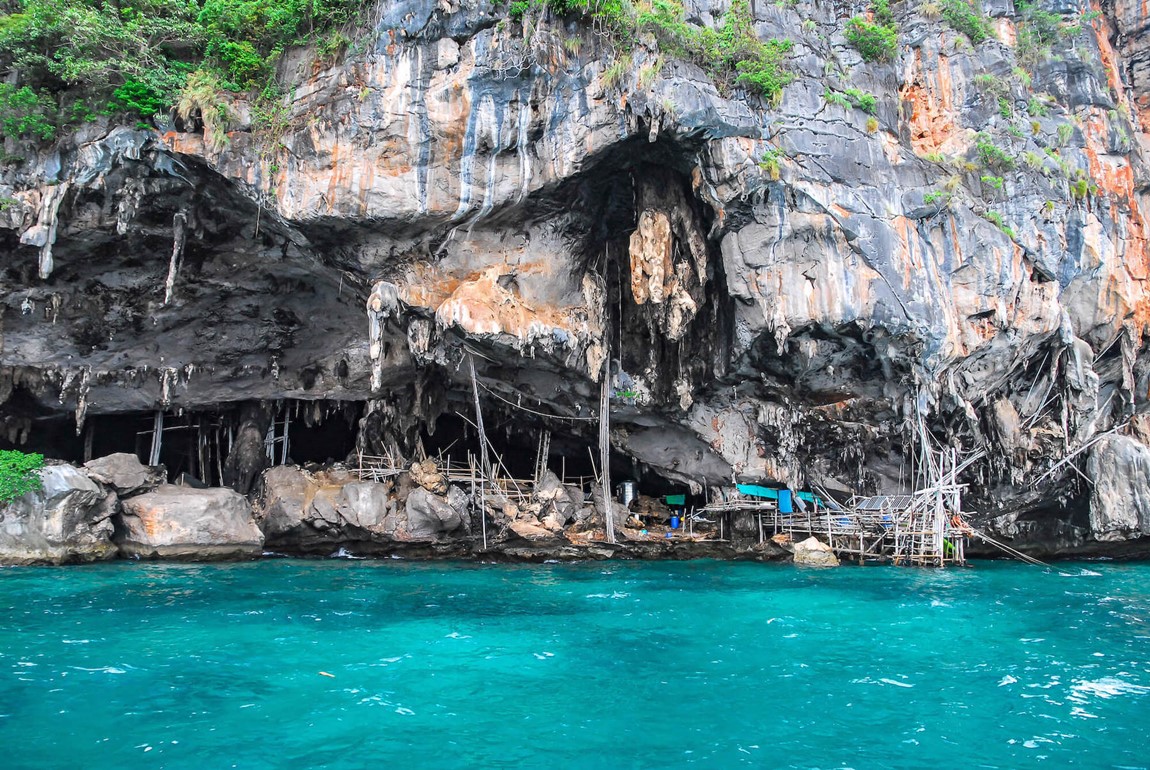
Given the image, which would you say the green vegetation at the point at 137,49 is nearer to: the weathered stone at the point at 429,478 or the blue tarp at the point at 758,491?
the weathered stone at the point at 429,478

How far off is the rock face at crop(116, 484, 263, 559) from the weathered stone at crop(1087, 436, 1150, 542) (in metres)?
19.8

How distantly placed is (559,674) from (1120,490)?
52.2 feet

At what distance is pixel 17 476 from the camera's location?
15.8 metres

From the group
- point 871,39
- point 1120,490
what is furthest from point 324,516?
point 1120,490

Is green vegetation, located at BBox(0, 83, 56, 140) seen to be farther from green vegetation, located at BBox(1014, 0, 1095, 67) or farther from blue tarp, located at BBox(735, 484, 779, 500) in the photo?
green vegetation, located at BBox(1014, 0, 1095, 67)

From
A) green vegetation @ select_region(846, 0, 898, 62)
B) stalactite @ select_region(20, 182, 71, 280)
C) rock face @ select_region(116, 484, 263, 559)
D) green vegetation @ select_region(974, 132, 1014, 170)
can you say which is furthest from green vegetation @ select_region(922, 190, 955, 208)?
stalactite @ select_region(20, 182, 71, 280)

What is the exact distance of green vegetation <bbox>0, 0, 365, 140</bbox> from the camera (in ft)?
54.1

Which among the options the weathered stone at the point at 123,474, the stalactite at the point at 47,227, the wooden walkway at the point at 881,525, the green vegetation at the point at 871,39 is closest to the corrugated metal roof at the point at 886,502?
the wooden walkway at the point at 881,525

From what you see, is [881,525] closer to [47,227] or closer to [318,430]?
[318,430]

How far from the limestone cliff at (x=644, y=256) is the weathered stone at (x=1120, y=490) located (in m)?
0.14

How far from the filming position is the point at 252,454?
2181cm

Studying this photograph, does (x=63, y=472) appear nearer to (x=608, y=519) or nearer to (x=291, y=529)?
(x=291, y=529)

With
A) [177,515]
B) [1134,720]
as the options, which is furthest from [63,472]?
[1134,720]

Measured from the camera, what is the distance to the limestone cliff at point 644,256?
16.6 metres
